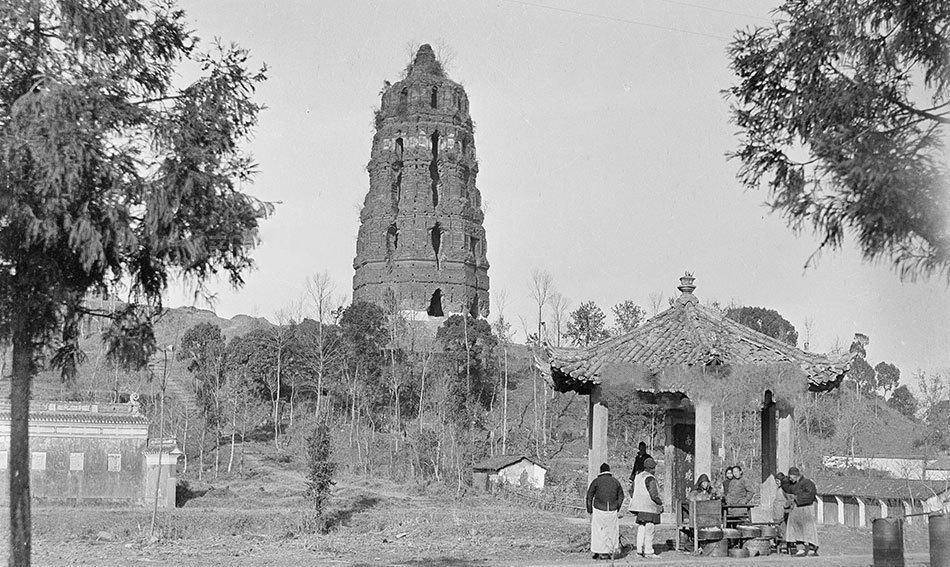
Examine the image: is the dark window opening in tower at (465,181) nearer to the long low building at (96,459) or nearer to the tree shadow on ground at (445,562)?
the long low building at (96,459)

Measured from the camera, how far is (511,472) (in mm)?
38281

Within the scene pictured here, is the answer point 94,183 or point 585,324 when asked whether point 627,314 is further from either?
point 94,183

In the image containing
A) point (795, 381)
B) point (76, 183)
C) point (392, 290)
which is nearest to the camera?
point (76, 183)

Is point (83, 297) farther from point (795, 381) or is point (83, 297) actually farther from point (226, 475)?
point (226, 475)

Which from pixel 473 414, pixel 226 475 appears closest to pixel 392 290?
pixel 473 414

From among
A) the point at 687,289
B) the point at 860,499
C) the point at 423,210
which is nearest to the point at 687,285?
the point at 687,289

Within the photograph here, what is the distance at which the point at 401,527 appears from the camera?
22.6 meters

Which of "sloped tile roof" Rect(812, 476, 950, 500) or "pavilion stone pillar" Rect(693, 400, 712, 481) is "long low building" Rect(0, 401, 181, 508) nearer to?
"pavilion stone pillar" Rect(693, 400, 712, 481)

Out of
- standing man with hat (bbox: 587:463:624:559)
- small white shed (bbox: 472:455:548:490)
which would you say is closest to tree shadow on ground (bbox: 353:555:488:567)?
standing man with hat (bbox: 587:463:624:559)

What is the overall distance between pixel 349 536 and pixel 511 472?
57.4ft

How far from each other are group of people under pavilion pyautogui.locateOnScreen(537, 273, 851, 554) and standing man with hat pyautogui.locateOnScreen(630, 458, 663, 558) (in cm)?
81

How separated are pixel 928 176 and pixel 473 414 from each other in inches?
1689

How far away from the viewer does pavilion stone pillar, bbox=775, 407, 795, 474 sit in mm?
15984

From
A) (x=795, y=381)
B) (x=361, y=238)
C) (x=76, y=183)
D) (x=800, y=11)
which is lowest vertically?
(x=795, y=381)
